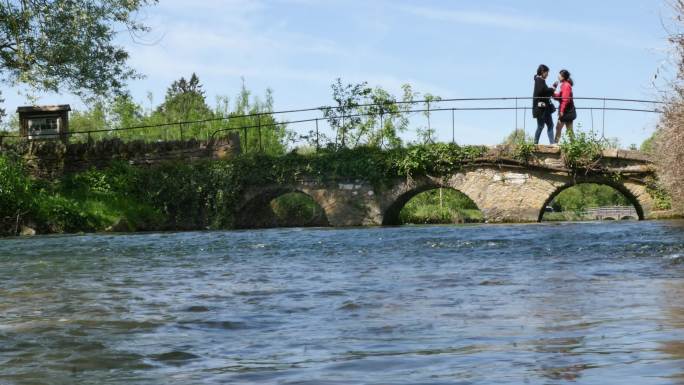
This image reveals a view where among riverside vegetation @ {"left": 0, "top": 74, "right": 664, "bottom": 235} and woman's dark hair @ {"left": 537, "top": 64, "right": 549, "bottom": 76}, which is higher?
woman's dark hair @ {"left": 537, "top": 64, "right": 549, "bottom": 76}

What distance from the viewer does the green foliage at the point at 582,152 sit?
22359mm

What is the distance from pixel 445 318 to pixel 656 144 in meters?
16.0

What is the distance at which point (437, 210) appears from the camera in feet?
115

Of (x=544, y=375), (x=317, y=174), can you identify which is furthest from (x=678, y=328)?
(x=317, y=174)

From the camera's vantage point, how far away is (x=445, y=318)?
17.1 feet

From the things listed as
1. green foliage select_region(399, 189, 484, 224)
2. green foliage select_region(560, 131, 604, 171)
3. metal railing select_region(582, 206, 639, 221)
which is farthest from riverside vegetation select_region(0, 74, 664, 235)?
metal railing select_region(582, 206, 639, 221)

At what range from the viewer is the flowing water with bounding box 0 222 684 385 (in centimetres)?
364

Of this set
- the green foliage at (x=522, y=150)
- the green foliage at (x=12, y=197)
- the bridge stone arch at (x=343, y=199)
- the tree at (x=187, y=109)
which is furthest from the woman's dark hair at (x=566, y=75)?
the tree at (x=187, y=109)

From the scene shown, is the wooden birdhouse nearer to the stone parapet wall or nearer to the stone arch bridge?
the stone parapet wall

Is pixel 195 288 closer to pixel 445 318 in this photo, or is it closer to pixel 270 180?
pixel 445 318

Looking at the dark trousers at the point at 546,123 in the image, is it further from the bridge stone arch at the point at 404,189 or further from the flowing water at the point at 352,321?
the flowing water at the point at 352,321

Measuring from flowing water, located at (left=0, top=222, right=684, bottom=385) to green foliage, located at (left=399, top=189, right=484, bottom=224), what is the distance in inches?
889


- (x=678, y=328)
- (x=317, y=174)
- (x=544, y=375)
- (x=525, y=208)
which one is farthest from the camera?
(x=317, y=174)

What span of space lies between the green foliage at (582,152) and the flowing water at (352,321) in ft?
40.3
